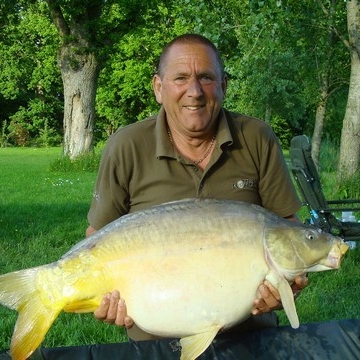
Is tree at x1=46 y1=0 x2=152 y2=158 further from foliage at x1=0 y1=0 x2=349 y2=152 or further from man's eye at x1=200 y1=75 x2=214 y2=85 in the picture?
man's eye at x1=200 y1=75 x2=214 y2=85

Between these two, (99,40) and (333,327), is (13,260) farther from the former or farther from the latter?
(99,40)

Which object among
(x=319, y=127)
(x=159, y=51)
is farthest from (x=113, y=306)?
(x=159, y=51)

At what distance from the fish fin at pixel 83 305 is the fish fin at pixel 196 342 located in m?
0.30

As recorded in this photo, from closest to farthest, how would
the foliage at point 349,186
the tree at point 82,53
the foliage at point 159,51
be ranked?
1. the foliage at point 349,186
2. the foliage at point 159,51
3. the tree at point 82,53

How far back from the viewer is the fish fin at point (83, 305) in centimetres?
190

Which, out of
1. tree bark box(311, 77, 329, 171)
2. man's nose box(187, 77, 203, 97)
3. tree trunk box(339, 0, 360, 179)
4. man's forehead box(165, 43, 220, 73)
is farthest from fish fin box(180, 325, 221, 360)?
tree bark box(311, 77, 329, 171)

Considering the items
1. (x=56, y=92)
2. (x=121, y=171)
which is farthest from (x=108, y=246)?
(x=56, y=92)

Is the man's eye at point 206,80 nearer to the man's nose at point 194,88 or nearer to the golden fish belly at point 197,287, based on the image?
the man's nose at point 194,88

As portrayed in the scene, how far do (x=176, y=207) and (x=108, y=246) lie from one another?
0.24m

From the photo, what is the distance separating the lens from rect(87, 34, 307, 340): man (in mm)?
2229

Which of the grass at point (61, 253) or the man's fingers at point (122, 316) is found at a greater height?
the man's fingers at point (122, 316)

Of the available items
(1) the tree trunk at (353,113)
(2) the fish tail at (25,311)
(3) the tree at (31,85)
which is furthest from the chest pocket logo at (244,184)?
(3) the tree at (31,85)

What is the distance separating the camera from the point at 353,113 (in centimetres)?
884

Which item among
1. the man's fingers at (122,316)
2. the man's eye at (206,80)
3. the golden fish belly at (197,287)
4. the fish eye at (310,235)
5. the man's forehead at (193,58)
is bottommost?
the man's fingers at (122,316)
